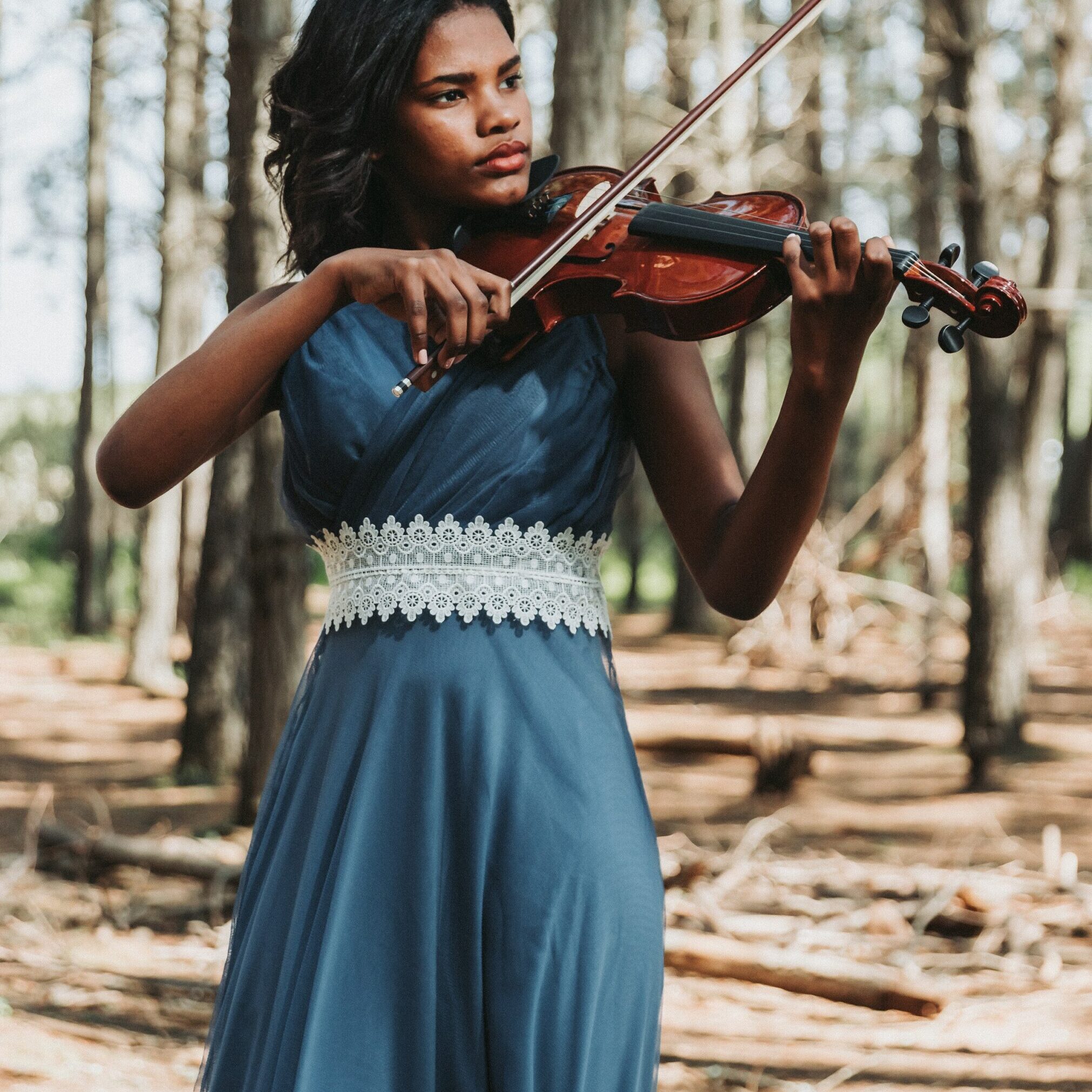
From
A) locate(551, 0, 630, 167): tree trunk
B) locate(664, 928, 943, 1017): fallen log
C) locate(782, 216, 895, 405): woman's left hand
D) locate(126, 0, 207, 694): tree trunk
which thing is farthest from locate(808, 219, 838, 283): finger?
locate(126, 0, 207, 694): tree trunk

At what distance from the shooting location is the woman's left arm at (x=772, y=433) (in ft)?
5.32

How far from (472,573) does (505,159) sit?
21.9 inches

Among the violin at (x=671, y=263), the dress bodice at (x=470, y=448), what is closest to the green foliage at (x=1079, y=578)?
the violin at (x=671, y=263)

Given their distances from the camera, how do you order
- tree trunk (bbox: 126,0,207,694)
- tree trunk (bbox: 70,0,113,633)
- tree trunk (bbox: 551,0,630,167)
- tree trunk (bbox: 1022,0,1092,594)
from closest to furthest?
tree trunk (bbox: 551,0,630,167), tree trunk (bbox: 1022,0,1092,594), tree trunk (bbox: 126,0,207,694), tree trunk (bbox: 70,0,113,633)

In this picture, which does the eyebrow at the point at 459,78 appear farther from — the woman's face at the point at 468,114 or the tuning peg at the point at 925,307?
the tuning peg at the point at 925,307

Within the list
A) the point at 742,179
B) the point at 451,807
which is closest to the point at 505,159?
the point at 451,807

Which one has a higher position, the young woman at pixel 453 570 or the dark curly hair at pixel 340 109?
the dark curly hair at pixel 340 109

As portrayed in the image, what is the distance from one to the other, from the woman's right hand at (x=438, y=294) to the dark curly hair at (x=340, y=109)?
307 mm

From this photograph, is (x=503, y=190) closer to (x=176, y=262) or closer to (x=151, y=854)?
(x=151, y=854)

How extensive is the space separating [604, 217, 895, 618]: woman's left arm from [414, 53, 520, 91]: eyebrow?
1.22 feet

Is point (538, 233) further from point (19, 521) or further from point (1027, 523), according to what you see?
point (19, 521)

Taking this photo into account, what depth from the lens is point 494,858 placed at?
1.77 metres

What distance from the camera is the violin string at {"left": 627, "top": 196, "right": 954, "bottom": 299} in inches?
68.7

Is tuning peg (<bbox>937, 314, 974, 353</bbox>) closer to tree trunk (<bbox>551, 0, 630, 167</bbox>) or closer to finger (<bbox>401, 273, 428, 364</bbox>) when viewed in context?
finger (<bbox>401, 273, 428, 364</bbox>)
